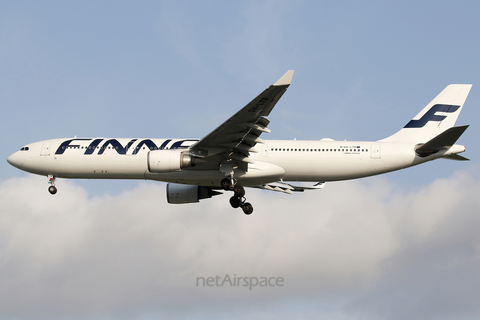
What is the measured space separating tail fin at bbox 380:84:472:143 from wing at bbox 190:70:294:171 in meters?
9.76

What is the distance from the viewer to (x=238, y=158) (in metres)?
30.9

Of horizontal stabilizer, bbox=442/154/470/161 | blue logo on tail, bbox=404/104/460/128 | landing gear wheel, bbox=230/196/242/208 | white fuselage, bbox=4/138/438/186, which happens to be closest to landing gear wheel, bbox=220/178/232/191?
white fuselage, bbox=4/138/438/186

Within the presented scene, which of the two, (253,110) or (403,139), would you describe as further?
(403,139)

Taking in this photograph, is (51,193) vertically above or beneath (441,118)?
beneath

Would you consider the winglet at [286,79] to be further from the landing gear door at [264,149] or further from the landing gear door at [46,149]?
the landing gear door at [46,149]

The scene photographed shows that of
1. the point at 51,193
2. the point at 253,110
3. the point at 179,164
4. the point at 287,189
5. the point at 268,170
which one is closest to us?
the point at 253,110

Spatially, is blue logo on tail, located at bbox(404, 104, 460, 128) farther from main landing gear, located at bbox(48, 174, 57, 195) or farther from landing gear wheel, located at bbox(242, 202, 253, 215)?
main landing gear, located at bbox(48, 174, 57, 195)

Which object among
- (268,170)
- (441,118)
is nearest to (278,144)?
(268,170)

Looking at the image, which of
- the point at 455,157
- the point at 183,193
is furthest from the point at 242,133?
the point at 455,157

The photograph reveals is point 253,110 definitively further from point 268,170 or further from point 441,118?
point 441,118

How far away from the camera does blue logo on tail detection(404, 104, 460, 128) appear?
34.5 m

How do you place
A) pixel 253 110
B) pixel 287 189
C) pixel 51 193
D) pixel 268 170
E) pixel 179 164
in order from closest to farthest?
pixel 253 110 < pixel 179 164 < pixel 268 170 < pixel 51 193 < pixel 287 189

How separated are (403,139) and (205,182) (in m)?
12.5

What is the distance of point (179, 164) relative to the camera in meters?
29.5
